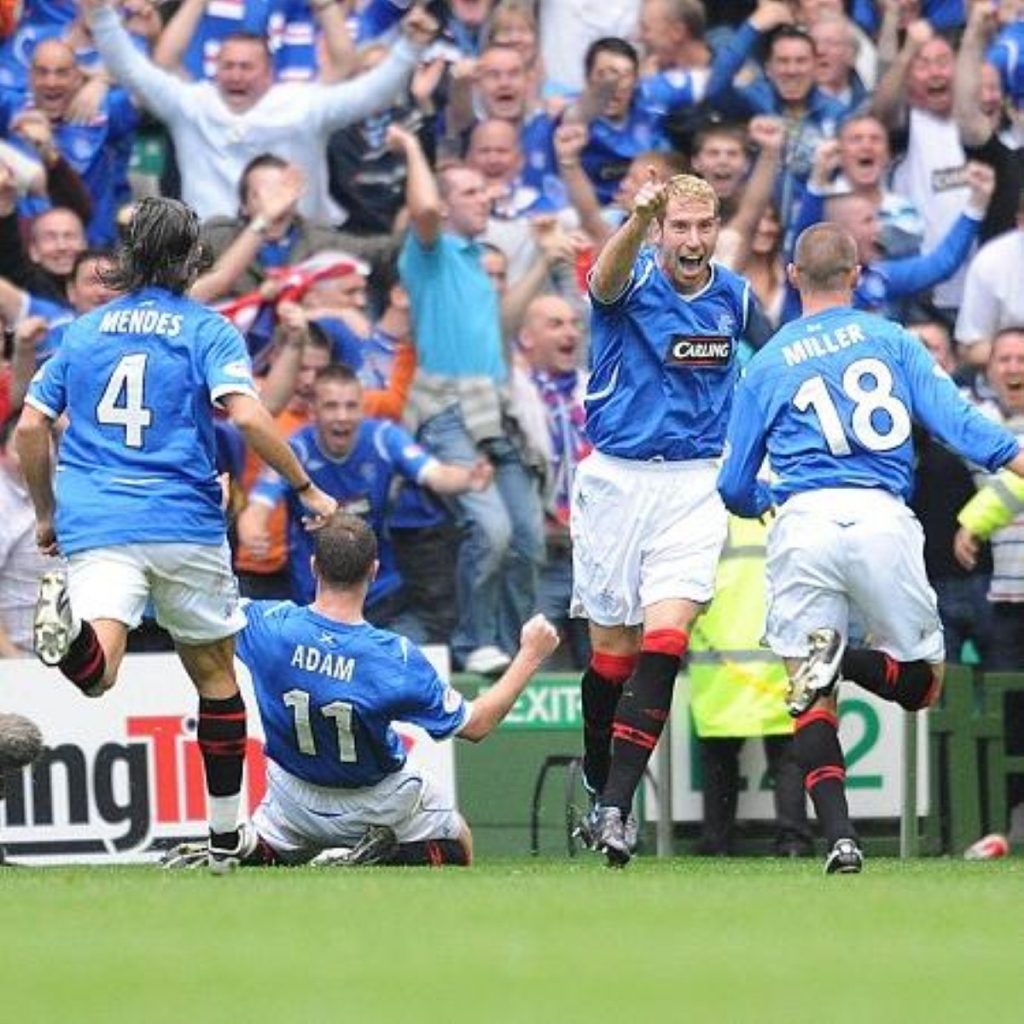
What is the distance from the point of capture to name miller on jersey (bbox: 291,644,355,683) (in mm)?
12172

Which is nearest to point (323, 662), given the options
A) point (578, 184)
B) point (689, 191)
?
point (689, 191)

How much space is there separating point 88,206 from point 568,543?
2.97 metres

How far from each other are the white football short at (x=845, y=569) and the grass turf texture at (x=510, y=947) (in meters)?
0.95

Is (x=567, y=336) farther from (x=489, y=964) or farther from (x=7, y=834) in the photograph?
(x=489, y=964)

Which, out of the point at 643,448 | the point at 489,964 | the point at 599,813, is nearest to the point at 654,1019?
the point at 489,964

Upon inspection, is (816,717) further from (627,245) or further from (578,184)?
(578,184)

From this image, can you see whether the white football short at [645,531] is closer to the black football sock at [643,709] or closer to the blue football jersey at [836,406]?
the black football sock at [643,709]

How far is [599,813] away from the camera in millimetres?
11922

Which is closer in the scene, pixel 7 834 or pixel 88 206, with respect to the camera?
pixel 7 834

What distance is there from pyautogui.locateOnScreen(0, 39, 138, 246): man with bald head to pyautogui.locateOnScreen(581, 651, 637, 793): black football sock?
17.0 ft

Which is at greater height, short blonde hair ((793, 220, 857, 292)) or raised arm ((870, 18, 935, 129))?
raised arm ((870, 18, 935, 129))

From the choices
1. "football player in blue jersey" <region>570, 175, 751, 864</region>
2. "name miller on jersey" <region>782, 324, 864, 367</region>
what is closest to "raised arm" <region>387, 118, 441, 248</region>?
"football player in blue jersey" <region>570, 175, 751, 864</region>

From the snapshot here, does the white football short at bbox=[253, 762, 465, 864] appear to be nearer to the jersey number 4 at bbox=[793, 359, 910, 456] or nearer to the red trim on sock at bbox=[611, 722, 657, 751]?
the red trim on sock at bbox=[611, 722, 657, 751]

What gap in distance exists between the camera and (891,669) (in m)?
12.3
